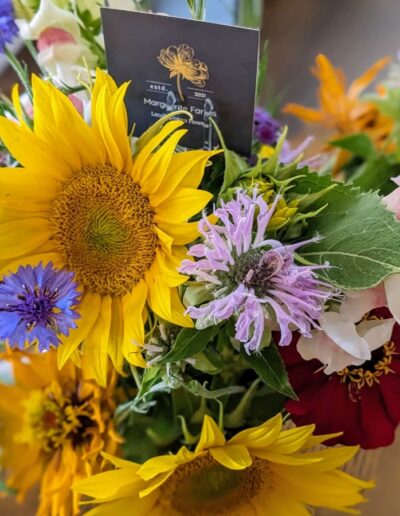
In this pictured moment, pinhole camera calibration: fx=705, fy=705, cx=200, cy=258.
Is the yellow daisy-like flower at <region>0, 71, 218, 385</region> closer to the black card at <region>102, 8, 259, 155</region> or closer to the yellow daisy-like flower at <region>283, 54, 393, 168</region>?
the black card at <region>102, 8, 259, 155</region>

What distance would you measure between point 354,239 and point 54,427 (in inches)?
13.4

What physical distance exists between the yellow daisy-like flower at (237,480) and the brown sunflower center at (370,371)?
0.17 ft

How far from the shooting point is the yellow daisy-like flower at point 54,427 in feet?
1.99

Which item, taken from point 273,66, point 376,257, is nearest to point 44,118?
point 376,257

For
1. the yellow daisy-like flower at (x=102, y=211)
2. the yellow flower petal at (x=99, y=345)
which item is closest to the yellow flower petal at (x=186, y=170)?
the yellow daisy-like flower at (x=102, y=211)

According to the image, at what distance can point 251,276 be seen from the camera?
0.41 metres

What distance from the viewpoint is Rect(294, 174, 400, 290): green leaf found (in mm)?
428

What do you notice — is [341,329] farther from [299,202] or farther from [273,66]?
[273,66]

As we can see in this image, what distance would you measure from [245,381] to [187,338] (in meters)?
0.17

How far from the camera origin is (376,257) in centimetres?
43

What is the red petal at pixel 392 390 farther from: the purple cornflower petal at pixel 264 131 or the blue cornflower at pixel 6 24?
the blue cornflower at pixel 6 24

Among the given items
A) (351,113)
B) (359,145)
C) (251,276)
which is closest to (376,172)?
(359,145)

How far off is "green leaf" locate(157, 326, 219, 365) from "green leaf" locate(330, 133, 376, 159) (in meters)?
0.36

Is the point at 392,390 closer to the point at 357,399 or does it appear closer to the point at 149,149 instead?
the point at 357,399
